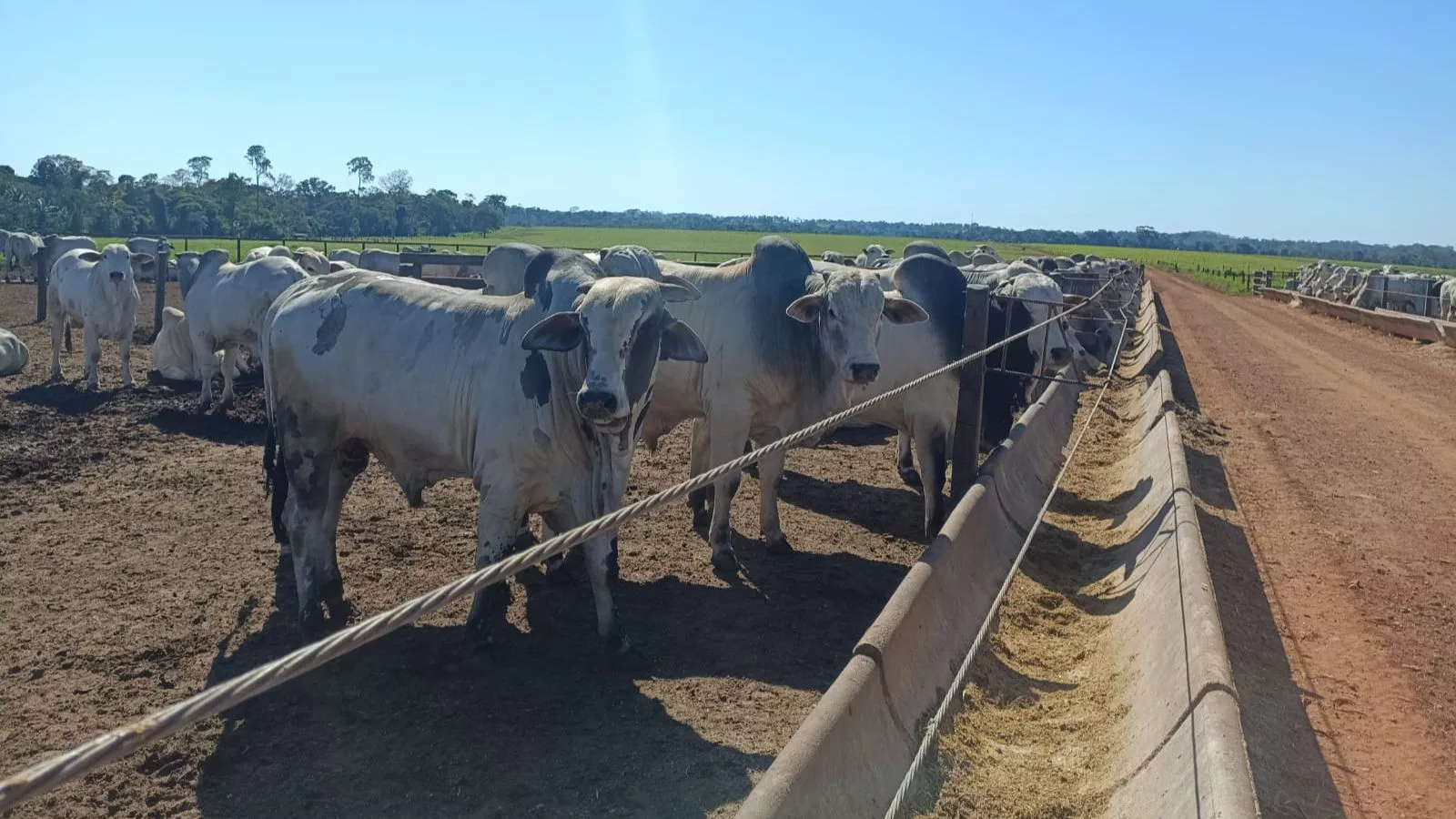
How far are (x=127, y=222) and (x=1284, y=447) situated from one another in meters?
75.6

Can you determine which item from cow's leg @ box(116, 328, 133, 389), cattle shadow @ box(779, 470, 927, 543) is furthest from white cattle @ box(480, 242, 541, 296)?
cow's leg @ box(116, 328, 133, 389)

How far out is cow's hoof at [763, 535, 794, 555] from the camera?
26.3 feet

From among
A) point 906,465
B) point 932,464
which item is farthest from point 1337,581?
point 906,465

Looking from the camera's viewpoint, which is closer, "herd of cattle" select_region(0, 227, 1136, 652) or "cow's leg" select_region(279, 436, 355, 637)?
"herd of cattle" select_region(0, 227, 1136, 652)

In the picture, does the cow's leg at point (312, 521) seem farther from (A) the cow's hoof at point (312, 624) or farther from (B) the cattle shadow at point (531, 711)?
(B) the cattle shadow at point (531, 711)

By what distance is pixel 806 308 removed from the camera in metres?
7.38

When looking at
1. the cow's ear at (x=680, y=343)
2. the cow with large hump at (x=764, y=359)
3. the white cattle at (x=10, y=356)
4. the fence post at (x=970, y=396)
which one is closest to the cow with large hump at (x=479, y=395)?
the cow's ear at (x=680, y=343)

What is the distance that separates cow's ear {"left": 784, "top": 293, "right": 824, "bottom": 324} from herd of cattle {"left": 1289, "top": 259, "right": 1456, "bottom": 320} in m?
30.1

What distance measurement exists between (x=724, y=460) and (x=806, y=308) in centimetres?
130

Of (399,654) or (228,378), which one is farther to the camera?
(228,378)

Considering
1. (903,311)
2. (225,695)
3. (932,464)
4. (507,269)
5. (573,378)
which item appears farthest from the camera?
(932,464)

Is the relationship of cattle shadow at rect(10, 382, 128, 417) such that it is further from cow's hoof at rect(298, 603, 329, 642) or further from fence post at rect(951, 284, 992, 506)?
fence post at rect(951, 284, 992, 506)

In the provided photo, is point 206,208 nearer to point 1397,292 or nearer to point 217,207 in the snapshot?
point 217,207

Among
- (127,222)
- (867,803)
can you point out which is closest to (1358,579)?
(867,803)
